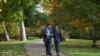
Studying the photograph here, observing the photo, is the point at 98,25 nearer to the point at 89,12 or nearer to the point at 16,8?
the point at 89,12

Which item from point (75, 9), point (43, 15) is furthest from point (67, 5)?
point (43, 15)

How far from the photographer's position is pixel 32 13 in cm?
7194

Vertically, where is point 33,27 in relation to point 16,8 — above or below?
below

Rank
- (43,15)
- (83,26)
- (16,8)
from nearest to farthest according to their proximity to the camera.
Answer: (16,8) → (83,26) → (43,15)

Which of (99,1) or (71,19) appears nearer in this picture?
(99,1)

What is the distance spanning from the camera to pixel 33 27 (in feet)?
245

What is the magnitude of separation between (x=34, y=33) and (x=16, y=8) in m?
51.2

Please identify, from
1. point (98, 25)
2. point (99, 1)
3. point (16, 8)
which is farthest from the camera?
point (98, 25)

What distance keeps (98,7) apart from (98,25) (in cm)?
265

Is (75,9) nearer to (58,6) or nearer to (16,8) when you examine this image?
(16,8)

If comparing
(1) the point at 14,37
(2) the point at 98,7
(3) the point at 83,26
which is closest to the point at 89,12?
(2) the point at 98,7

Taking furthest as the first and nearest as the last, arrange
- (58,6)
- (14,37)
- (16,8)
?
1. (14,37)
2. (58,6)
3. (16,8)

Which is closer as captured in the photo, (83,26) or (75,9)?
(75,9)

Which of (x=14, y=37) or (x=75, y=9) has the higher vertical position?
(x=75, y=9)
